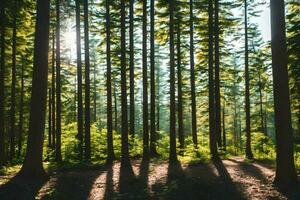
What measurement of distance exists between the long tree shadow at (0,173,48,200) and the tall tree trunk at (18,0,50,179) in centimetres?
39

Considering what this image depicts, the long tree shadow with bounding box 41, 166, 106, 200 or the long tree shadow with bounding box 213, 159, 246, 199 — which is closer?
the long tree shadow with bounding box 213, 159, 246, 199

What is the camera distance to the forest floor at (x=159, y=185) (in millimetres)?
10453

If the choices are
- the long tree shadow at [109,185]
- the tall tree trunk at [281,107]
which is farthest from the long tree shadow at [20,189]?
the tall tree trunk at [281,107]

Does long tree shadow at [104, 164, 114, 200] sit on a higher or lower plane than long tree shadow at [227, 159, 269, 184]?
lower

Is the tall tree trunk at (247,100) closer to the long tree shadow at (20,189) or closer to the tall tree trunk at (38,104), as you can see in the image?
the tall tree trunk at (38,104)

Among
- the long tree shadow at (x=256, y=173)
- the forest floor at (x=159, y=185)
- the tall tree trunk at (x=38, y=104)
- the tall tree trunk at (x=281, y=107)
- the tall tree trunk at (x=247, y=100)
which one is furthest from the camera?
the tall tree trunk at (x=247, y=100)

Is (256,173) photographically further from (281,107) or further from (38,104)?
(38,104)

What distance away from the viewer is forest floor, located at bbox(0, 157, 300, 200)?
10453mm

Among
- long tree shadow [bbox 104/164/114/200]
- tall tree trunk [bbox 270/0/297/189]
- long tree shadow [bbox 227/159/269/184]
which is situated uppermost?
tall tree trunk [bbox 270/0/297/189]

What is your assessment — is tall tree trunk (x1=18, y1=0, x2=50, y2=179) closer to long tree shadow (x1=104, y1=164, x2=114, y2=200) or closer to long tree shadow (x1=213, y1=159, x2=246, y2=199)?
long tree shadow (x1=104, y1=164, x2=114, y2=200)

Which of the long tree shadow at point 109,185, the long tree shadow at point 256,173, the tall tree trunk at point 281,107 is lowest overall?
the long tree shadow at point 109,185

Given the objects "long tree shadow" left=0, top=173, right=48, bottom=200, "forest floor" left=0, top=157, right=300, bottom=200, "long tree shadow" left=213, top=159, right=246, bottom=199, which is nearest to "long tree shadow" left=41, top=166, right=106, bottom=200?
"forest floor" left=0, top=157, right=300, bottom=200

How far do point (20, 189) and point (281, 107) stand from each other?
945 cm

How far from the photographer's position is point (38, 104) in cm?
1227
